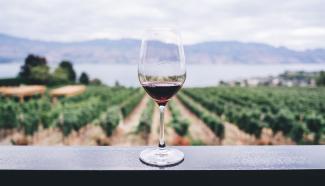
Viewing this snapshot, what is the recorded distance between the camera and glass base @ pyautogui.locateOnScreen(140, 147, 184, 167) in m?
0.82

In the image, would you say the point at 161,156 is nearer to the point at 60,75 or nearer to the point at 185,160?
the point at 185,160

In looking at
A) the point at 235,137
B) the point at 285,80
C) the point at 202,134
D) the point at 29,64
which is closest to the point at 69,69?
the point at 29,64

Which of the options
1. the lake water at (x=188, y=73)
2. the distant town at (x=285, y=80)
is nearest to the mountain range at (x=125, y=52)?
the lake water at (x=188, y=73)

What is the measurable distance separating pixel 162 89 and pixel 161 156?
16 cm

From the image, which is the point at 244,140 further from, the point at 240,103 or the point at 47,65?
the point at 47,65

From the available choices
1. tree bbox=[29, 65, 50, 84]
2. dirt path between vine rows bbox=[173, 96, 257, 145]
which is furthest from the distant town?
dirt path between vine rows bbox=[173, 96, 257, 145]

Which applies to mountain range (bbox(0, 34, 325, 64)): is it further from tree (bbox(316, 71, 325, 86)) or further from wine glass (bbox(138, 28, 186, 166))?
wine glass (bbox(138, 28, 186, 166))

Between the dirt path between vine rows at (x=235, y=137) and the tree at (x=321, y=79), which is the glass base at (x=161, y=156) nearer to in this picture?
the dirt path between vine rows at (x=235, y=137)

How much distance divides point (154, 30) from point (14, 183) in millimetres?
470

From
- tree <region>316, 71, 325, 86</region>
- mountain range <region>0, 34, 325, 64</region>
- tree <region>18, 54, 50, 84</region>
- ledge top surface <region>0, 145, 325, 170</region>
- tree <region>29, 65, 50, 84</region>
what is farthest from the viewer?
mountain range <region>0, 34, 325, 64</region>

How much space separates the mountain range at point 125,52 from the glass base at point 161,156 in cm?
10461

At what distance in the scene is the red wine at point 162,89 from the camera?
904mm

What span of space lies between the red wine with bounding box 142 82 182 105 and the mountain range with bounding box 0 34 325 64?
105 m

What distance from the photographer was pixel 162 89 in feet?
2.98
